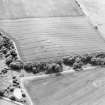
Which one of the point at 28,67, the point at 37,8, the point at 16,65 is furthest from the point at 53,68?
the point at 37,8

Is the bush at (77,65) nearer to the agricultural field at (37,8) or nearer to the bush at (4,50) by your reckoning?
the bush at (4,50)

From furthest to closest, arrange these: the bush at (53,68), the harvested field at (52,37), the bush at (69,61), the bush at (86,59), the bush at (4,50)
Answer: the harvested field at (52,37), the bush at (86,59), the bush at (69,61), the bush at (4,50), the bush at (53,68)

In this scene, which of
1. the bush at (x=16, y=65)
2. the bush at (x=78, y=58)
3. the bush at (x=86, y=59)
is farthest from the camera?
the bush at (x=86, y=59)

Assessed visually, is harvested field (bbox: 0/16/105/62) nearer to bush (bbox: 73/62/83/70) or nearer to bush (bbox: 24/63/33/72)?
bush (bbox: 24/63/33/72)

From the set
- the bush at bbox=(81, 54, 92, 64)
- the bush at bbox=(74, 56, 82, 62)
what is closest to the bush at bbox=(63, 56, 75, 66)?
the bush at bbox=(74, 56, 82, 62)

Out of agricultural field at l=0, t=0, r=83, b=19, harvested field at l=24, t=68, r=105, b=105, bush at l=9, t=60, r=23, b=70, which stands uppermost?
agricultural field at l=0, t=0, r=83, b=19

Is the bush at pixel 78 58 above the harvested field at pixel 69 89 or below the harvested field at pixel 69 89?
above

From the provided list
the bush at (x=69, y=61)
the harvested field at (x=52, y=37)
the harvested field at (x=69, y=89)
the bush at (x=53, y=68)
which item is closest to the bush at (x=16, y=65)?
the harvested field at (x=52, y=37)

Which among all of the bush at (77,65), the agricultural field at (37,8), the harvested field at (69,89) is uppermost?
the agricultural field at (37,8)

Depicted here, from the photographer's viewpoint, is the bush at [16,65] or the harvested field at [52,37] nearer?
the bush at [16,65]
